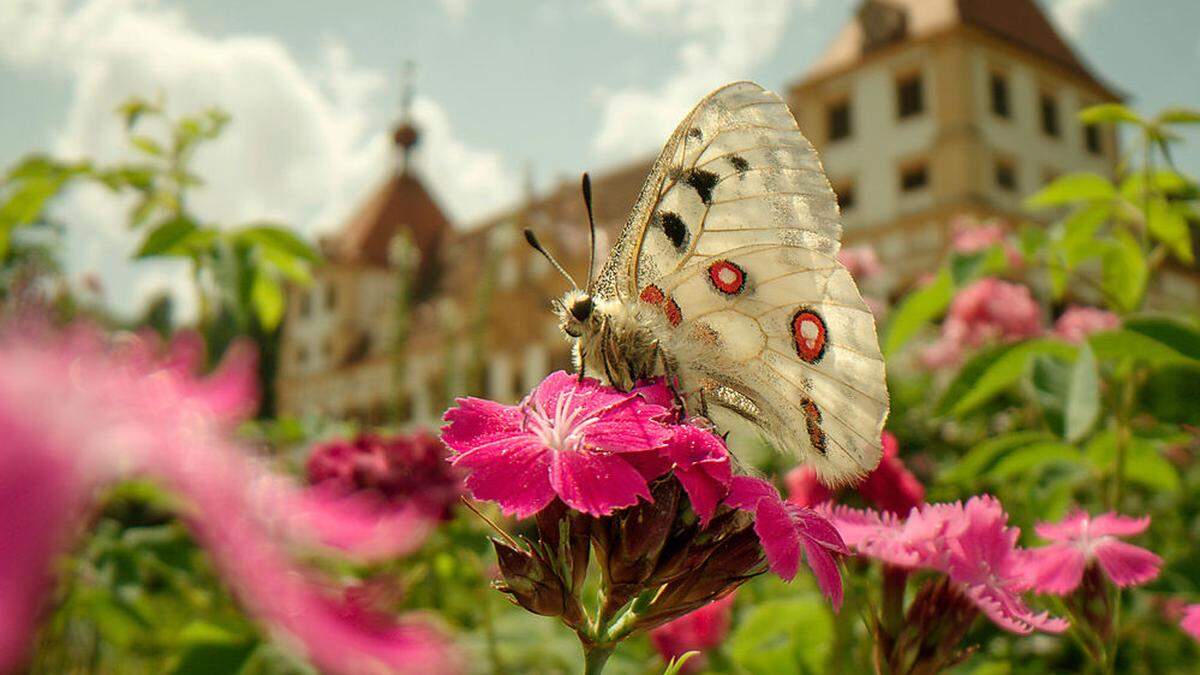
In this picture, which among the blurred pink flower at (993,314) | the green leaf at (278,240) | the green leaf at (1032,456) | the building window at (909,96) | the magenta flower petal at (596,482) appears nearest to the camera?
the magenta flower petal at (596,482)

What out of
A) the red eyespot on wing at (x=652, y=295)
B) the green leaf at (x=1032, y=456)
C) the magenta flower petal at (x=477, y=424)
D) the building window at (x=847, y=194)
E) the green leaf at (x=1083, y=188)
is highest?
the building window at (x=847, y=194)

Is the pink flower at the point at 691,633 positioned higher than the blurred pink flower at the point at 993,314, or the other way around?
the blurred pink flower at the point at 993,314

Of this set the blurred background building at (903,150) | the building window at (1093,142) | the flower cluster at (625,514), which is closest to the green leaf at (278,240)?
the flower cluster at (625,514)

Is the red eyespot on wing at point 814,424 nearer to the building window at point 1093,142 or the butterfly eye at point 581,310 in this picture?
the butterfly eye at point 581,310

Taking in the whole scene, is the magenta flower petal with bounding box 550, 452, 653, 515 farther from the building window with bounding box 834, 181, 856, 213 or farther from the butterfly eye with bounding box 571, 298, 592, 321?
the building window with bounding box 834, 181, 856, 213

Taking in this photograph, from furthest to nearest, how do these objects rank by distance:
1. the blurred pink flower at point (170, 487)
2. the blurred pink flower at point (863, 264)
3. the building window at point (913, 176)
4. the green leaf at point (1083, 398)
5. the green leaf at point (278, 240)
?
the building window at point (913, 176)
the blurred pink flower at point (863, 264)
the green leaf at point (278, 240)
the green leaf at point (1083, 398)
the blurred pink flower at point (170, 487)

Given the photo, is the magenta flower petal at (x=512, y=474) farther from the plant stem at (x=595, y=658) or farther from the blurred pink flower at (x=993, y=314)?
the blurred pink flower at (x=993, y=314)

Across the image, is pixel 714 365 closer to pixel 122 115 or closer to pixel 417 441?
pixel 417 441

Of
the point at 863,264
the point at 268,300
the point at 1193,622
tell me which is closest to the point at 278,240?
the point at 268,300

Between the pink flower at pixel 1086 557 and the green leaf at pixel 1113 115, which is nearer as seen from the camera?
the pink flower at pixel 1086 557
